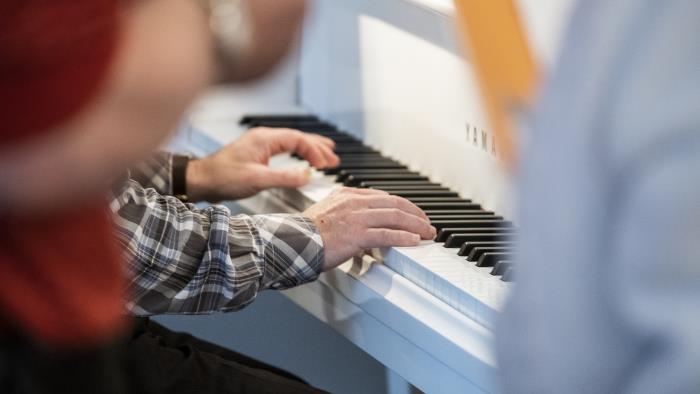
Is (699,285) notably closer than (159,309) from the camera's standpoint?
Yes

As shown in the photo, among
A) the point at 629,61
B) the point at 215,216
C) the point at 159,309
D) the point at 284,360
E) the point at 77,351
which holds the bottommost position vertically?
the point at 284,360

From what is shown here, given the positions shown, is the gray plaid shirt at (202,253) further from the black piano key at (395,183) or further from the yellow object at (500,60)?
the yellow object at (500,60)

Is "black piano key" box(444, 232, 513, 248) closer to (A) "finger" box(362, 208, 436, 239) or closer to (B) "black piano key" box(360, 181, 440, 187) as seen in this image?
(A) "finger" box(362, 208, 436, 239)

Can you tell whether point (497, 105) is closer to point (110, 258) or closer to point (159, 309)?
point (110, 258)

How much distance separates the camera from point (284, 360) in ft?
8.22

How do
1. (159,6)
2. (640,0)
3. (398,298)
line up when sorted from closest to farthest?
(640,0) < (159,6) < (398,298)

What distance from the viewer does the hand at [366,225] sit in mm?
1683

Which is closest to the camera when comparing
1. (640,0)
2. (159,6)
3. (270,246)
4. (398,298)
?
(640,0)

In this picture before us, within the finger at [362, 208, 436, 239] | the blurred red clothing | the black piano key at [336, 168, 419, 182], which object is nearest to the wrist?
the black piano key at [336, 168, 419, 182]

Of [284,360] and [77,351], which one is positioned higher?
[77,351]

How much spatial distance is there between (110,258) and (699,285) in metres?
0.37

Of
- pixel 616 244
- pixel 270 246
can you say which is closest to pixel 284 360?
pixel 270 246

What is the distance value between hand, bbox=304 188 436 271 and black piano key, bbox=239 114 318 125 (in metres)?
0.70

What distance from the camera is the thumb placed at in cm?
198
